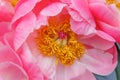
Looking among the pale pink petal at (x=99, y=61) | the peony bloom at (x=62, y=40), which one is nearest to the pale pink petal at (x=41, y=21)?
the peony bloom at (x=62, y=40)

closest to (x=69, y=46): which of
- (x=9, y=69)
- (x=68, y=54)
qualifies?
(x=68, y=54)

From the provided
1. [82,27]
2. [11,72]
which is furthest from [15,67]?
[82,27]

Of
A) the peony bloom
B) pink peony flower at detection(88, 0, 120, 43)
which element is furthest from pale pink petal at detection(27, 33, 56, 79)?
pink peony flower at detection(88, 0, 120, 43)

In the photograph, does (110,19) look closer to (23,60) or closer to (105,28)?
(105,28)

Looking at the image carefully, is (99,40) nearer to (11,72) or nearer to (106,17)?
(106,17)

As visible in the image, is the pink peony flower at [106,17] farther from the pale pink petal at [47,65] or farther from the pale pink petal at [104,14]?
the pale pink petal at [47,65]
